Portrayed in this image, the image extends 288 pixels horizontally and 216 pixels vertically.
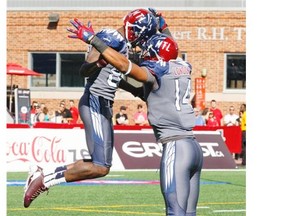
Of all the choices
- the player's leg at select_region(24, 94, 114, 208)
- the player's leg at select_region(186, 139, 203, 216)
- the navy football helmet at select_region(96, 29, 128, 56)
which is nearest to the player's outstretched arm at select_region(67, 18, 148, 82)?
the player's leg at select_region(186, 139, 203, 216)

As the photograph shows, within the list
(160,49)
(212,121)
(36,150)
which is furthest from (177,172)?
(212,121)

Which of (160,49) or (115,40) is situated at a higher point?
(115,40)

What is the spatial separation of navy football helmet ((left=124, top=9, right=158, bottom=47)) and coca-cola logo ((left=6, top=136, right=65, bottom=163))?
11.5 m

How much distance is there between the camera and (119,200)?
1230 cm

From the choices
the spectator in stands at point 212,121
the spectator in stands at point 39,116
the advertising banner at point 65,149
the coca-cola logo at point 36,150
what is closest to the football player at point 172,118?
the advertising banner at point 65,149

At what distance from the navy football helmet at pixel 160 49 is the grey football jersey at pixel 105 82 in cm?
178

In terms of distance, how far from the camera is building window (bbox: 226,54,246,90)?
105 feet

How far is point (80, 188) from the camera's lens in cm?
1448

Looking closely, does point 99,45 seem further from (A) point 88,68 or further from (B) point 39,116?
(B) point 39,116

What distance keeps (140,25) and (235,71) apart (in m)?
24.9
